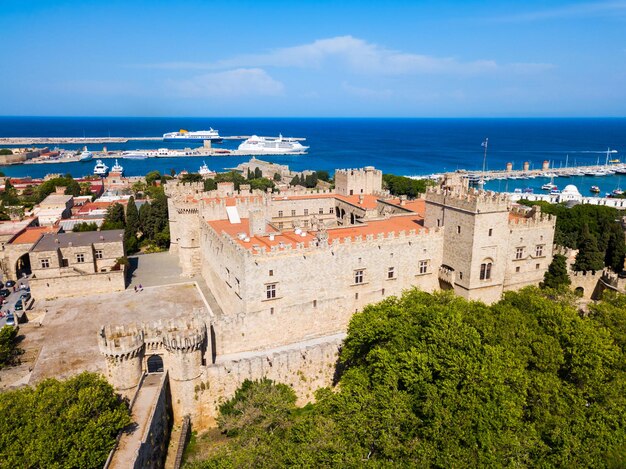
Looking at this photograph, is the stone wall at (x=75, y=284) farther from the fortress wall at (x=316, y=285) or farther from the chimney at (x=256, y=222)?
the chimney at (x=256, y=222)

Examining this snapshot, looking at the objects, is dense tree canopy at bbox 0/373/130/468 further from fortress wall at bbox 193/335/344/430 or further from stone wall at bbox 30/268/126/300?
stone wall at bbox 30/268/126/300

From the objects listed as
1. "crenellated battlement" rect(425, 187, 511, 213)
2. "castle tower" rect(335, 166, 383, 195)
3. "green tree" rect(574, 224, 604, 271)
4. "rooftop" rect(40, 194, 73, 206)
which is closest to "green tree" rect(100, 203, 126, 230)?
"rooftop" rect(40, 194, 73, 206)

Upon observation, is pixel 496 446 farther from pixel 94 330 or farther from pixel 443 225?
pixel 94 330

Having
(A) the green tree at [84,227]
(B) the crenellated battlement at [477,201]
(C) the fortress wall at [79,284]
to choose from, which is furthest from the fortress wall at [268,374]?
(A) the green tree at [84,227]

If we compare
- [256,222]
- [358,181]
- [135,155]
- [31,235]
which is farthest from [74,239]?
[135,155]

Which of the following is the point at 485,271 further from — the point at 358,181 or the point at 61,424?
the point at 61,424

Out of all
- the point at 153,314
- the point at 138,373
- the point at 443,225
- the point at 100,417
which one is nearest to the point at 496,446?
the point at 100,417
